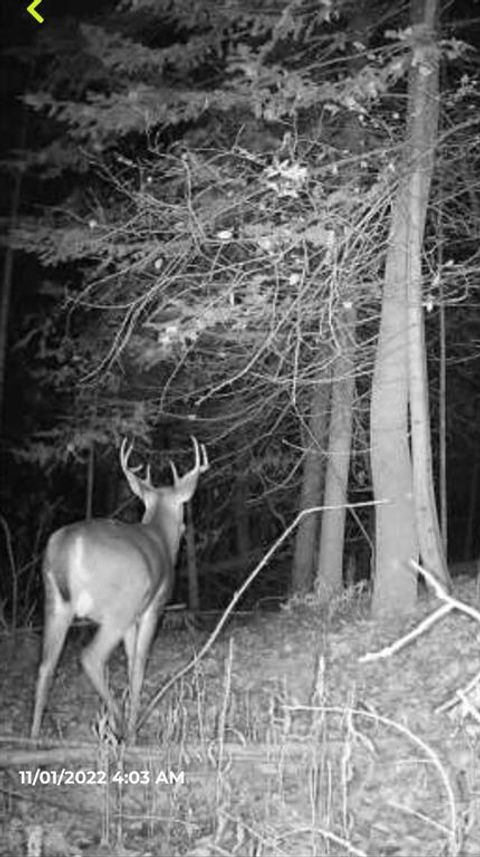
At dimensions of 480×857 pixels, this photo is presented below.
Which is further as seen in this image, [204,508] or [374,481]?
[204,508]

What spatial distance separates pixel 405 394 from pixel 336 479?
246 centimetres

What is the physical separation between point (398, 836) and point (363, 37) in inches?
319

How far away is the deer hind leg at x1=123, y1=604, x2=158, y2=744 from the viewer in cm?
804

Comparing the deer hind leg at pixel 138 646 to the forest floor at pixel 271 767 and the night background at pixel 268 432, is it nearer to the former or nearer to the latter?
the night background at pixel 268 432

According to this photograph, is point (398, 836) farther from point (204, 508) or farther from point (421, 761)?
point (204, 508)

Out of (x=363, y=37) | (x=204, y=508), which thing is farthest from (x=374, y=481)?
(x=204, y=508)

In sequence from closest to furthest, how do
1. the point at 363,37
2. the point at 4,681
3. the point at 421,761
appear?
1. the point at 421,761
2. the point at 4,681
3. the point at 363,37

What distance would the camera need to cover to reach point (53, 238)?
11781 millimetres

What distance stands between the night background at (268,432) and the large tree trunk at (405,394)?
3cm

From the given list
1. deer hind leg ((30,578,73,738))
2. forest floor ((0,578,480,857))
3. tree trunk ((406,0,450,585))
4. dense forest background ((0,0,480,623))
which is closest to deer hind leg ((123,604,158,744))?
forest floor ((0,578,480,857))

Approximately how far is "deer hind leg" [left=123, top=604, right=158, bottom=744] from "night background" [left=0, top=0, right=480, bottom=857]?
23 mm

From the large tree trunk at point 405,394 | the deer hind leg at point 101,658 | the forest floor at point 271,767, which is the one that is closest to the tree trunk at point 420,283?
the large tree trunk at point 405,394

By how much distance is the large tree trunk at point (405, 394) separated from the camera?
9.55 metres

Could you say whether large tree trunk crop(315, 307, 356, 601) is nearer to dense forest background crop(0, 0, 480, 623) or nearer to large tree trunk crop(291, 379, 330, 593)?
dense forest background crop(0, 0, 480, 623)
